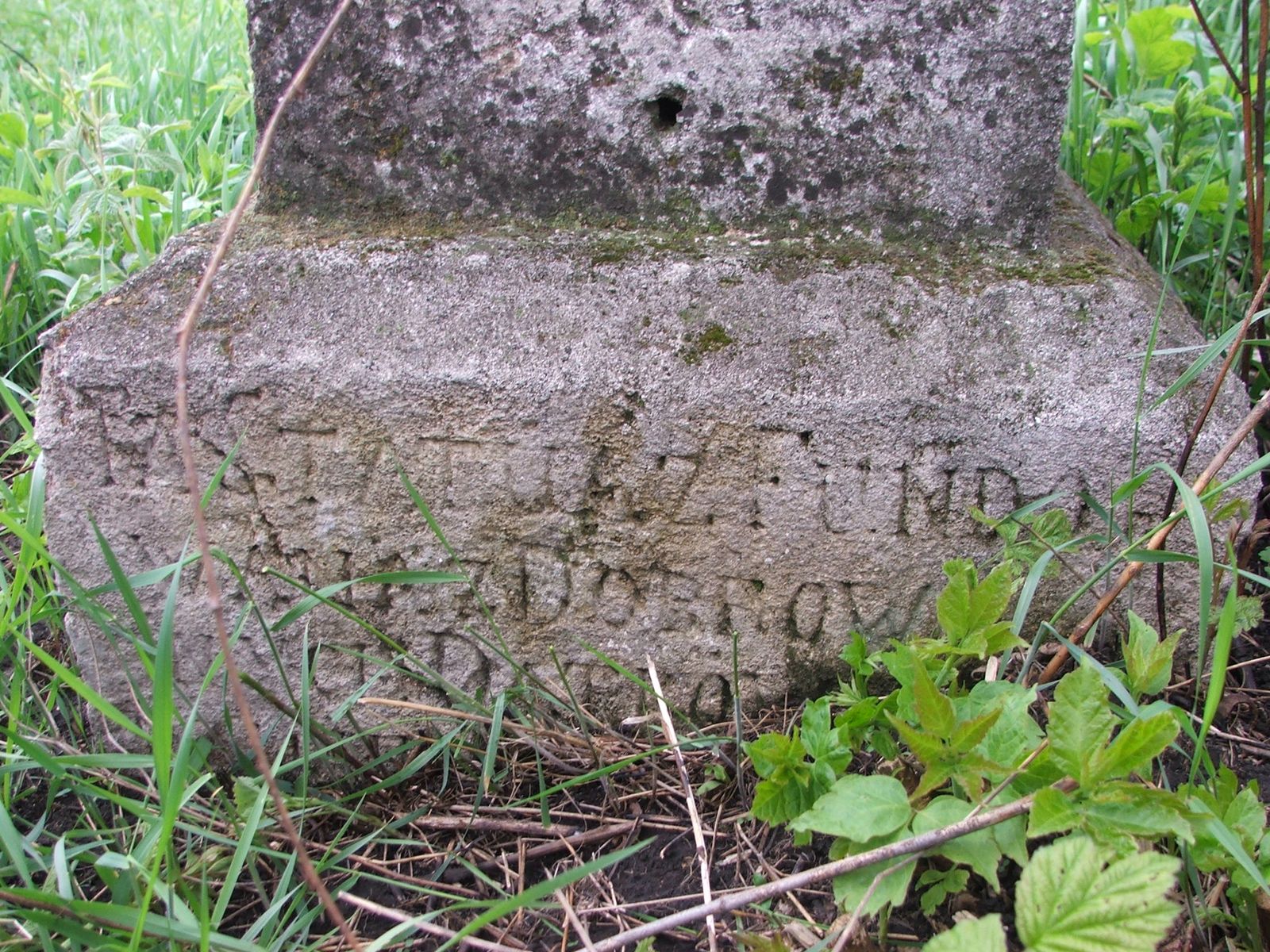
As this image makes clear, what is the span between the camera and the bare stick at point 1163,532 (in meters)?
1.21

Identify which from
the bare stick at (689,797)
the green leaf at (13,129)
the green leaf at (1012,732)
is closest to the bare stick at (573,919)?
Result: the bare stick at (689,797)

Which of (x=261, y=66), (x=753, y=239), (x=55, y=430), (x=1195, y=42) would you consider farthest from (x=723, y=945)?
(x=1195, y=42)

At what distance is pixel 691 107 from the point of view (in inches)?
55.3

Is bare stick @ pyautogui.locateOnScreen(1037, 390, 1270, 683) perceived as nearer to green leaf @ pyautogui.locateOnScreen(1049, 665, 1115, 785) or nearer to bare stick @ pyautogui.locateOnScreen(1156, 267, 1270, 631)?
bare stick @ pyautogui.locateOnScreen(1156, 267, 1270, 631)

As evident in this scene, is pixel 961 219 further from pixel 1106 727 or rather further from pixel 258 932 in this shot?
pixel 258 932

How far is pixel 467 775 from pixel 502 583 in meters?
0.29

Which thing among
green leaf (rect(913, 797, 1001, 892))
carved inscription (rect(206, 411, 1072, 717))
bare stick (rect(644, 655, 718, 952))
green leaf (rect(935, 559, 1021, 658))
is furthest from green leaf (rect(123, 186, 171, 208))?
green leaf (rect(913, 797, 1001, 892))

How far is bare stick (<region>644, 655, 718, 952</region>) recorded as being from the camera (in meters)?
1.21

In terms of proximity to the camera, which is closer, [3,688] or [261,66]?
[261,66]

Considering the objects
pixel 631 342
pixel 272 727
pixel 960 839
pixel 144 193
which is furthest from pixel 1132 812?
pixel 144 193

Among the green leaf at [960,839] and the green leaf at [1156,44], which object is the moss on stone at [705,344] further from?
the green leaf at [1156,44]

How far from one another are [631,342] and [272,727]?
0.77m

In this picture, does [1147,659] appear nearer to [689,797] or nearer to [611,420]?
[689,797]

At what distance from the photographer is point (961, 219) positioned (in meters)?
1.43
